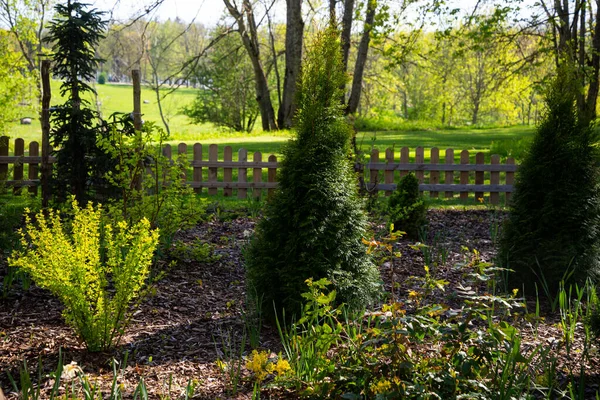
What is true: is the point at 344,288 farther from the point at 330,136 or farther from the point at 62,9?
the point at 62,9

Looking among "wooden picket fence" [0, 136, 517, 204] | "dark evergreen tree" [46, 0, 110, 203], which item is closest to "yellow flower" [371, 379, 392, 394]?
"dark evergreen tree" [46, 0, 110, 203]

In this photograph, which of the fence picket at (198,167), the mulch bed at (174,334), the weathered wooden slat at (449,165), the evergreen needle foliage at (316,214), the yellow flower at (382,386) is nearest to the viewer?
the yellow flower at (382,386)

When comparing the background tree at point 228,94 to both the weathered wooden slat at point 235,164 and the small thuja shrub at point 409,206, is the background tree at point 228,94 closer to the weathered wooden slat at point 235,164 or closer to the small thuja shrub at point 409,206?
the weathered wooden slat at point 235,164

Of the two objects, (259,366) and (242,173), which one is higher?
(242,173)

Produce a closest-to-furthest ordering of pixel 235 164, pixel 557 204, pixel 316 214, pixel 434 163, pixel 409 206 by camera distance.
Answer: pixel 316 214, pixel 557 204, pixel 409 206, pixel 235 164, pixel 434 163

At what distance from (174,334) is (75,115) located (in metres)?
3.91

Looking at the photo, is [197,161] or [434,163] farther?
[434,163]

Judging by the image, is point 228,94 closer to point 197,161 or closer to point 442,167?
point 197,161

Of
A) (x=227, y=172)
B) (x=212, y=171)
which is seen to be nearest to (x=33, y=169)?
(x=212, y=171)

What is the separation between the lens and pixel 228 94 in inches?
977

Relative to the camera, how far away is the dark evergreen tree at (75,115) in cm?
703

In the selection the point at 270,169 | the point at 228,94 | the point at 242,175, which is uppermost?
the point at 228,94

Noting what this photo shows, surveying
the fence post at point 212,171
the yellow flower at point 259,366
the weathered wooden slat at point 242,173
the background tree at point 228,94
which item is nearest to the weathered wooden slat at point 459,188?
the weathered wooden slat at point 242,173

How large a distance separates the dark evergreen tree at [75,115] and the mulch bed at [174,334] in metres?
2.08
